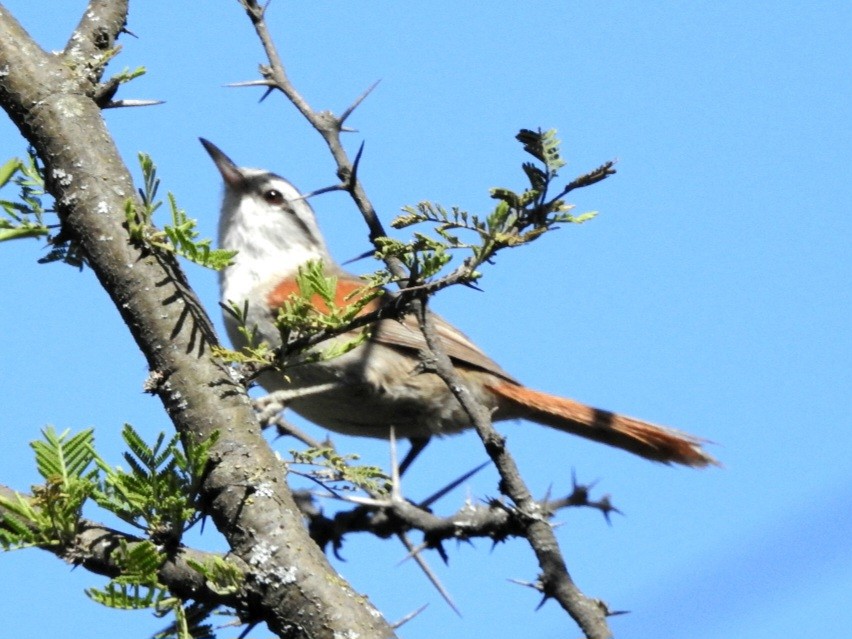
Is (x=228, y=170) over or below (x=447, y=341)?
over

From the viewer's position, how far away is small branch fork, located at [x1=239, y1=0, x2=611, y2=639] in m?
2.59

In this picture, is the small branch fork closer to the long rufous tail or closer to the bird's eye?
the long rufous tail

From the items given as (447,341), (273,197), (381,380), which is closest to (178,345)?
(381,380)

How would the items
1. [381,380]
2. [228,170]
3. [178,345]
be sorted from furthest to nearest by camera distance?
[228,170], [381,380], [178,345]

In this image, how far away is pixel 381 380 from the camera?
6.08m

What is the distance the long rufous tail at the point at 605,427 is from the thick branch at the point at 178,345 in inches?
141

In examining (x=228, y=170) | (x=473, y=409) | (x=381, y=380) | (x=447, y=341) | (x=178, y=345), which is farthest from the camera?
(x=228, y=170)

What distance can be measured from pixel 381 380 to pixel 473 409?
10.3 feet

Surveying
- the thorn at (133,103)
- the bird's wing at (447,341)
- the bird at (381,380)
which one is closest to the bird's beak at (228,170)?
the bird at (381,380)

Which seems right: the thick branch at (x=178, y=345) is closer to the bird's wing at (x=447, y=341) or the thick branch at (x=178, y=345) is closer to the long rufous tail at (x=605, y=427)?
the bird's wing at (x=447, y=341)

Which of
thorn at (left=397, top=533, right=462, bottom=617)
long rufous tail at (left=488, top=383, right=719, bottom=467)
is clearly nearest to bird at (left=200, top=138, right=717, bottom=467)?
long rufous tail at (left=488, top=383, right=719, bottom=467)

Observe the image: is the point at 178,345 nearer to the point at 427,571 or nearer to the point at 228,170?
the point at 427,571

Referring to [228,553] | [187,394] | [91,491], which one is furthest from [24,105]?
[228,553]

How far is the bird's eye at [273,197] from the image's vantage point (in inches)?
285
